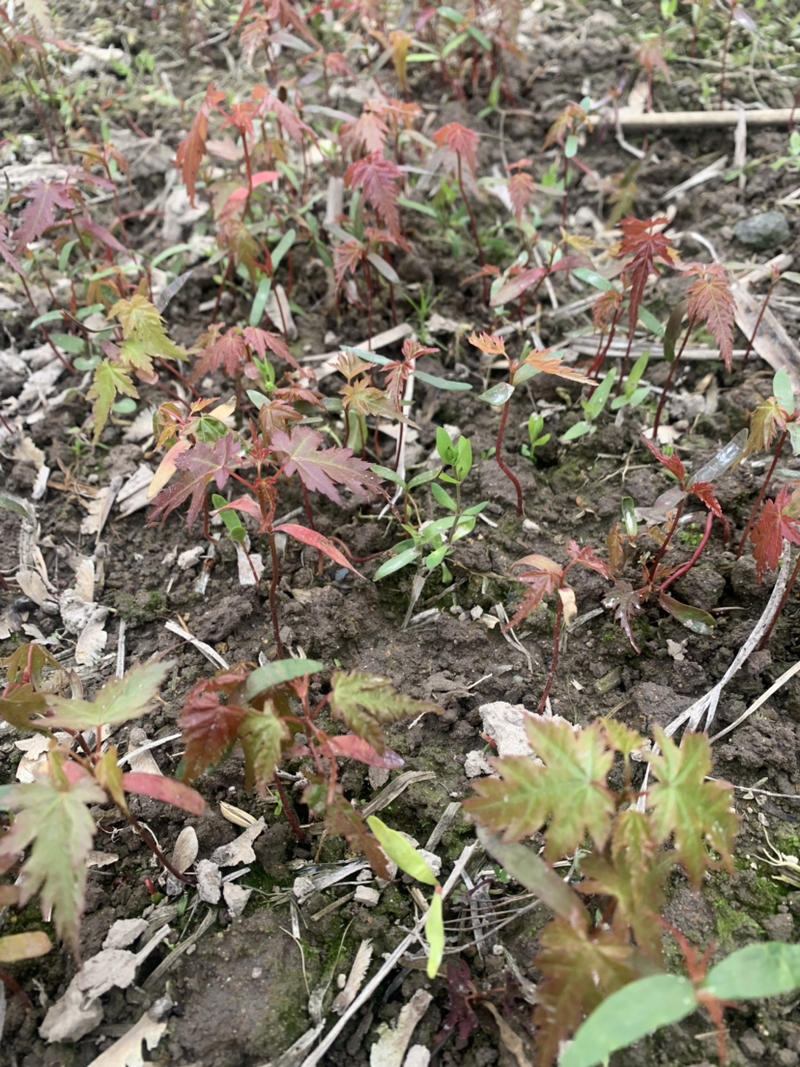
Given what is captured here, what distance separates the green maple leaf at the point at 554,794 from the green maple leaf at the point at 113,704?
642 mm

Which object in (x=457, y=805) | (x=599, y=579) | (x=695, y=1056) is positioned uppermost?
(x=599, y=579)

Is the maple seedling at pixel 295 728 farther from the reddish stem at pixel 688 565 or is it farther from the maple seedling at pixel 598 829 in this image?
the reddish stem at pixel 688 565

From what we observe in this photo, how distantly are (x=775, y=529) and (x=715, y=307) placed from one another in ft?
2.35

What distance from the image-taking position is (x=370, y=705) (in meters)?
1.54

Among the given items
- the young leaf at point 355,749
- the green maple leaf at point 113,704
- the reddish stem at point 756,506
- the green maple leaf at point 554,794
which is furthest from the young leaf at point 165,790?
the reddish stem at point 756,506

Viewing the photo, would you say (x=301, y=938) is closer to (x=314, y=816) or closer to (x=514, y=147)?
(x=314, y=816)

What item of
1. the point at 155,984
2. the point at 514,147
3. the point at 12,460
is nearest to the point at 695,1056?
the point at 155,984

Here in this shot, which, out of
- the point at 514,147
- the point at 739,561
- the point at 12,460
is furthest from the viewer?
the point at 514,147

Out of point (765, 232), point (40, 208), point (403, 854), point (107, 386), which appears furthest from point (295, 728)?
point (765, 232)

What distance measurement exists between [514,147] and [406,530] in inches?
81.9

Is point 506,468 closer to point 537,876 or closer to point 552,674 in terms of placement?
point 552,674

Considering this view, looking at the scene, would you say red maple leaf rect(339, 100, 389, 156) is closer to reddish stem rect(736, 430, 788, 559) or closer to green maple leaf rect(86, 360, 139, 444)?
green maple leaf rect(86, 360, 139, 444)

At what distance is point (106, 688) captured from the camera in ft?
5.31

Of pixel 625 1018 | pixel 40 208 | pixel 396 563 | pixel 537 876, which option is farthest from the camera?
pixel 40 208
